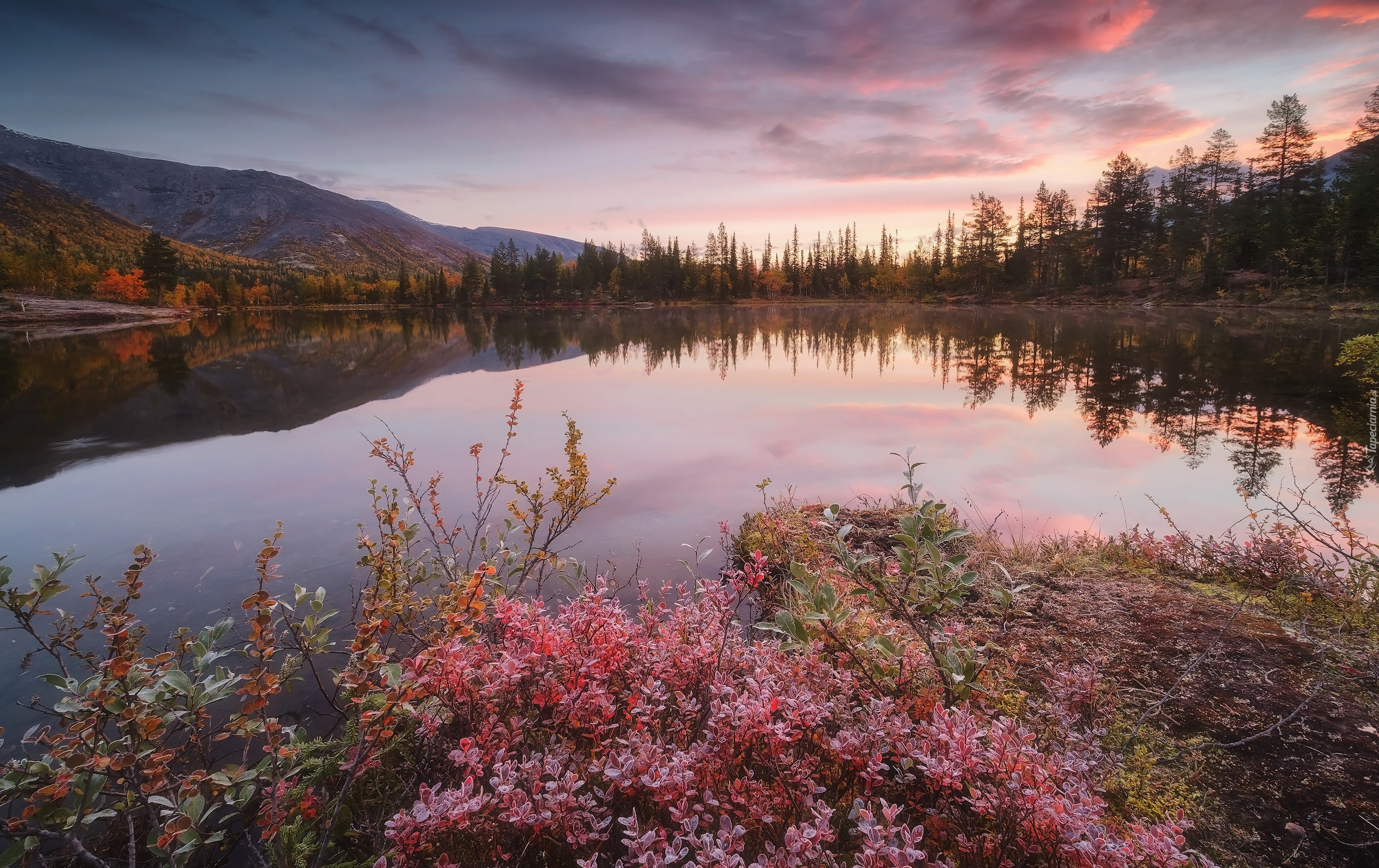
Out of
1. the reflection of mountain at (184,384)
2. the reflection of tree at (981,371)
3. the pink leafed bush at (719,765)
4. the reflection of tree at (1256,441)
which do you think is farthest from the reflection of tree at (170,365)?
the reflection of tree at (1256,441)

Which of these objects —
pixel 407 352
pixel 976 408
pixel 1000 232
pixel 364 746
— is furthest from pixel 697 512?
pixel 1000 232

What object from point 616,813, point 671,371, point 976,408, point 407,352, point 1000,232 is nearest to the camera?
point 616,813

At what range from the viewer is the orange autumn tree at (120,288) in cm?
8269

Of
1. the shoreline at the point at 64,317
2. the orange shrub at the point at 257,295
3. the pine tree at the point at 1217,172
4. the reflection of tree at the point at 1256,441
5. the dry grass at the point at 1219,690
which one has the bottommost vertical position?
the dry grass at the point at 1219,690

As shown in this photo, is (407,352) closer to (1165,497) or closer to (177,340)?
(177,340)

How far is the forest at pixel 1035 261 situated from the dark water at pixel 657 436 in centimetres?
3213

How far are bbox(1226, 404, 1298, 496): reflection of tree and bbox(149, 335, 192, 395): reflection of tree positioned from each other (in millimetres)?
27273

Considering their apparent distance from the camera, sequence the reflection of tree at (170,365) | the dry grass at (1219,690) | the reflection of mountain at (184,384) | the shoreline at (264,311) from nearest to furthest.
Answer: the dry grass at (1219,690) → the reflection of mountain at (184,384) → the reflection of tree at (170,365) → the shoreline at (264,311)

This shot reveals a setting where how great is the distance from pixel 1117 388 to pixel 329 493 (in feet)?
69.7

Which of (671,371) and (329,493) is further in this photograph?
(671,371)

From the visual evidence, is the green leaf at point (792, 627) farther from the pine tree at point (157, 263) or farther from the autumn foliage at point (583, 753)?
the pine tree at point (157, 263)

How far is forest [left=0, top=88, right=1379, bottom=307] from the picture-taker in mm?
52562

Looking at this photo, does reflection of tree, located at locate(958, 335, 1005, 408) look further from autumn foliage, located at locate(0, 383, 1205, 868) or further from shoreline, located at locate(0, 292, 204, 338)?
shoreline, located at locate(0, 292, 204, 338)

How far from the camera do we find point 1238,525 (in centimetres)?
788
